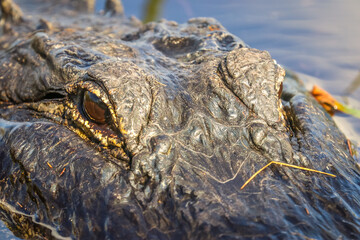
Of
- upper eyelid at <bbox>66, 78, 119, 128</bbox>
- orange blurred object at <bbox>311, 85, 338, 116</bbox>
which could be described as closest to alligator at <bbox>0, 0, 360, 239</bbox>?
upper eyelid at <bbox>66, 78, 119, 128</bbox>

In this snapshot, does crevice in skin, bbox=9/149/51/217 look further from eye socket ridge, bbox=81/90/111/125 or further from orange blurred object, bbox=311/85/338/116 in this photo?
orange blurred object, bbox=311/85/338/116

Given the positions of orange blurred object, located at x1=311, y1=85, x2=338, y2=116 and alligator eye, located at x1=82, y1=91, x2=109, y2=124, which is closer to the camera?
alligator eye, located at x1=82, y1=91, x2=109, y2=124

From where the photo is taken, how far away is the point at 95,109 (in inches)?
119

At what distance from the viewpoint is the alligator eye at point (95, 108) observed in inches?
117

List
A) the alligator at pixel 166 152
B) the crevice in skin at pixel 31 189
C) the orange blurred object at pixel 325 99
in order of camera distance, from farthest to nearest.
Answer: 1. the orange blurred object at pixel 325 99
2. the crevice in skin at pixel 31 189
3. the alligator at pixel 166 152

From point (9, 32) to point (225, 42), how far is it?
119 inches

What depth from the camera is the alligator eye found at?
2967mm

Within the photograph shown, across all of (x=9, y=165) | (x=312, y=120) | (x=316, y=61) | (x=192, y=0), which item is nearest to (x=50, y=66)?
(x=9, y=165)

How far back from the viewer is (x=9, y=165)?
3123 mm

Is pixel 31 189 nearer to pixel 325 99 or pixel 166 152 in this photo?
pixel 166 152

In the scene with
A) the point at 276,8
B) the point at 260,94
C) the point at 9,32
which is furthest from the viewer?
the point at 276,8

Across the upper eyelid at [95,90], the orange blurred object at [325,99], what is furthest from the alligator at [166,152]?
the orange blurred object at [325,99]

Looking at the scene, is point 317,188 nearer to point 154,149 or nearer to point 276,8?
point 154,149

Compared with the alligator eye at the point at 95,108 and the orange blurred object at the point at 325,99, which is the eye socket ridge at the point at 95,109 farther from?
the orange blurred object at the point at 325,99
